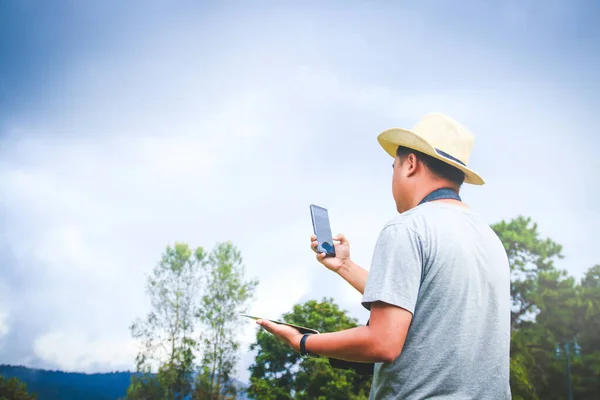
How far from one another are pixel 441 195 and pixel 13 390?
45.6m

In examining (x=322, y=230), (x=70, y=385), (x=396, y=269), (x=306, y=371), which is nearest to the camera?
(x=396, y=269)

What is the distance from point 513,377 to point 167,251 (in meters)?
29.7

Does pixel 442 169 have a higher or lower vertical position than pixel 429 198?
higher

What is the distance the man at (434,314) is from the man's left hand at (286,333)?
0.02 m

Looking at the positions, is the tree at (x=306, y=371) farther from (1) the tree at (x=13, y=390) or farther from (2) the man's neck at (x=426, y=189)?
(2) the man's neck at (x=426, y=189)

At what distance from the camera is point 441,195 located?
2170mm

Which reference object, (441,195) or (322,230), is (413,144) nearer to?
(441,195)

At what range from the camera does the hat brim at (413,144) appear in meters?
2.20

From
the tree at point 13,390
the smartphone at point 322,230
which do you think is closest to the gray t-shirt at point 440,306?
the smartphone at point 322,230

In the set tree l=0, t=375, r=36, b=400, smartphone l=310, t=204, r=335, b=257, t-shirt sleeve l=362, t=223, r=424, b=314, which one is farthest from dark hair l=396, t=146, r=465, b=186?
tree l=0, t=375, r=36, b=400

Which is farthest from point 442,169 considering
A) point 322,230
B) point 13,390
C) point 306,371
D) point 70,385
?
point 70,385

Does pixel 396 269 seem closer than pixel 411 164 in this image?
Yes

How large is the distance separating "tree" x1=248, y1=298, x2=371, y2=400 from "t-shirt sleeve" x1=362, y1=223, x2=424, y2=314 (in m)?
26.1

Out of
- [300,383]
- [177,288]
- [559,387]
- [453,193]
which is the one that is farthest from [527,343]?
[453,193]
